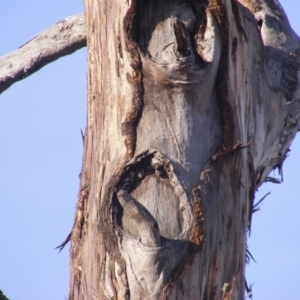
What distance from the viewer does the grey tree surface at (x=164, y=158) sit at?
→ 7.69ft

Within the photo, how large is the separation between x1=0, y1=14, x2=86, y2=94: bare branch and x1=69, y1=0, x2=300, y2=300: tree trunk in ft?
2.47

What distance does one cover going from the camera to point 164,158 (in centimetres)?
241

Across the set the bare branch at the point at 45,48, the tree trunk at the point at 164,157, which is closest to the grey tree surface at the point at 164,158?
the tree trunk at the point at 164,157

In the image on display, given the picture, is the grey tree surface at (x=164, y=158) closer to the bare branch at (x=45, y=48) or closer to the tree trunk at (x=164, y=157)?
the tree trunk at (x=164, y=157)

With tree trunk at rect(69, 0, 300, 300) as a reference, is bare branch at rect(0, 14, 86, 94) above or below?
above

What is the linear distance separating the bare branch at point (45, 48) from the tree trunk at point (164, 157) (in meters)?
0.75

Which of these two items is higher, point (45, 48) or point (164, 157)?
point (45, 48)

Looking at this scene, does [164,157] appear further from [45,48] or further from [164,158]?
[45,48]

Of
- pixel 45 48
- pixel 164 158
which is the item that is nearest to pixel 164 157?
pixel 164 158

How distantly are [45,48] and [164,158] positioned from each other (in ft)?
4.11

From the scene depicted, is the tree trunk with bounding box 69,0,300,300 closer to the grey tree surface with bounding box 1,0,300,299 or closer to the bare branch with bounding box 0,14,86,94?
the grey tree surface with bounding box 1,0,300,299

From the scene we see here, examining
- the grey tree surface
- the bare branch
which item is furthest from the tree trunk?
the bare branch

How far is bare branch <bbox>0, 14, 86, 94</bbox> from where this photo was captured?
3.47 metres

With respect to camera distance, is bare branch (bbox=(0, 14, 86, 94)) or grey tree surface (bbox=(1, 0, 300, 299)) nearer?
grey tree surface (bbox=(1, 0, 300, 299))
